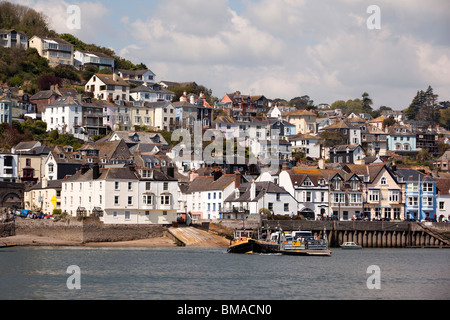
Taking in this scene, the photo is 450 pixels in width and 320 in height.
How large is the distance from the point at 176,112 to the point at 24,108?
29.5 meters

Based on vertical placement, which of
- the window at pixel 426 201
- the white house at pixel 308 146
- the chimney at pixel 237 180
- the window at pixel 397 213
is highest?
the white house at pixel 308 146

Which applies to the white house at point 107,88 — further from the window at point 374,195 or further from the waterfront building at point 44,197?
the window at point 374,195

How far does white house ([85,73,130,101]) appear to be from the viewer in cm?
14312

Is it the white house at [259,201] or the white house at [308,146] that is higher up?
the white house at [308,146]

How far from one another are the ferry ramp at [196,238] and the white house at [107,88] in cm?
6575

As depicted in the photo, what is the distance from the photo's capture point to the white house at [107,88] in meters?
143

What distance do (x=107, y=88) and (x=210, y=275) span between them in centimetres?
9687

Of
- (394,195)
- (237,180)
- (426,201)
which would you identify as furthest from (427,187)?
(237,180)

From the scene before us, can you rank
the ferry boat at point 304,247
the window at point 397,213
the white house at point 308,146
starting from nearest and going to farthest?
the ferry boat at point 304,247
the window at point 397,213
the white house at point 308,146

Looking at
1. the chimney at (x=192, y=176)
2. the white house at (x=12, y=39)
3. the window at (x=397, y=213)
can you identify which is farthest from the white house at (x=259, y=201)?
the white house at (x=12, y=39)

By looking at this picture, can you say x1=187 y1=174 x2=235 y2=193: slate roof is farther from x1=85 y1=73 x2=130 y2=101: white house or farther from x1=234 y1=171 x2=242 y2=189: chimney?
x1=85 y1=73 x2=130 y2=101: white house

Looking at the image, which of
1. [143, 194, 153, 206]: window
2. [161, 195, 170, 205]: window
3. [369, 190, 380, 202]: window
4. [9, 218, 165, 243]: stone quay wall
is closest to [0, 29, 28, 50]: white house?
[143, 194, 153, 206]: window

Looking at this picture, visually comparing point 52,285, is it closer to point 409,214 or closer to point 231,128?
point 409,214

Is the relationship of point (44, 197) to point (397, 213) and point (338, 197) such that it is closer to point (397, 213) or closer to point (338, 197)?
point (338, 197)
